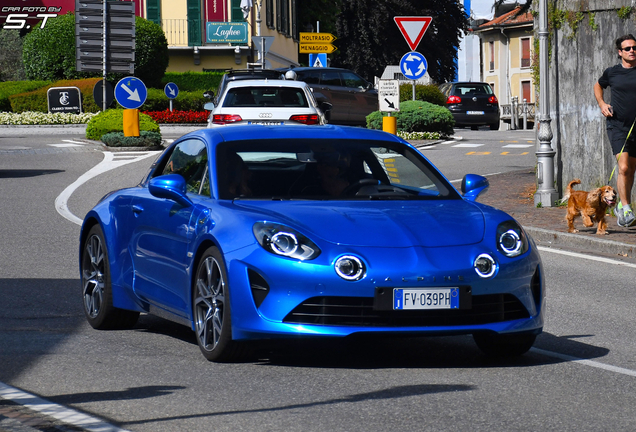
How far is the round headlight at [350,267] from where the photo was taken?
19.6 ft

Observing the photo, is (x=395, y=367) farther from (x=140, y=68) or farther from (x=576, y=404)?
(x=140, y=68)

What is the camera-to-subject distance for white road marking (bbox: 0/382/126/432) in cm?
489

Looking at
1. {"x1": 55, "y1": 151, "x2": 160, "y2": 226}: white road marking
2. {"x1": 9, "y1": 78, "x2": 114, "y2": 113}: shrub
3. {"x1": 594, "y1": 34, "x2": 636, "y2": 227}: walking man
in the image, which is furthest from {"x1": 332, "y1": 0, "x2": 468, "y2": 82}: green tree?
{"x1": 594, "y1": 34, "x2": 636, "y2": 227}: walking man

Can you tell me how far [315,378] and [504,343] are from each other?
3.72ft

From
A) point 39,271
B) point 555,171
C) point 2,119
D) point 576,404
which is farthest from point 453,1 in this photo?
point 576,404

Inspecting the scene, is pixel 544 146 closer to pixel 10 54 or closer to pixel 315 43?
pixel 315 43

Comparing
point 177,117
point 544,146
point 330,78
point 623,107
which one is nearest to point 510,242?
point 623,107

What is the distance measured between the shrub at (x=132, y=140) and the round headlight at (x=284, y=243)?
22271 mm

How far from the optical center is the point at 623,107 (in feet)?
40.8

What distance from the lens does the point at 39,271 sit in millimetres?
10273

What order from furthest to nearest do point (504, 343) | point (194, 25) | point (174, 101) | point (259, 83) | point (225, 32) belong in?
1. point (194, 25)
2. point (225, 32)
3. point (174, 101)
4. point (259, 83)
5. point (504, 343)

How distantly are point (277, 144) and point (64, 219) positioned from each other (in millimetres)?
8322

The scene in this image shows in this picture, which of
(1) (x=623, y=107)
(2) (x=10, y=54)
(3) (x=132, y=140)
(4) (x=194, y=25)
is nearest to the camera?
(1) (x=623, y=107)

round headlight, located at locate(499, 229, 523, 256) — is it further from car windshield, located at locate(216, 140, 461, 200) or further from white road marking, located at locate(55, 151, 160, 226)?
white road marking, located at locate(55, 151, 160, 226)
